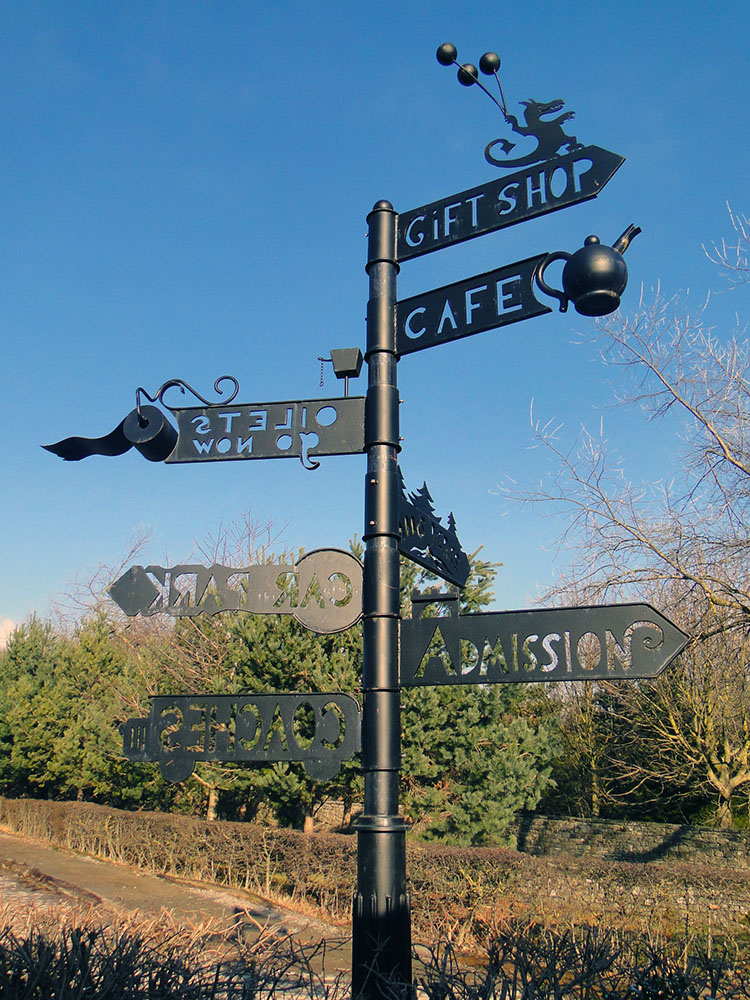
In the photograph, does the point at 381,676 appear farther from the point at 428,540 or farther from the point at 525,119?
the point at 525,119

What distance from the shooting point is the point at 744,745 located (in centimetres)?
1723

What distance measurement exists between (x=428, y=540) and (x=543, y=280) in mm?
1041

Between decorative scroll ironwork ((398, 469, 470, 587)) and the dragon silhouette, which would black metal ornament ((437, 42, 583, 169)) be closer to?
the dragon silhouette

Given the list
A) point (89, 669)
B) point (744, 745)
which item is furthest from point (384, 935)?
point (89, 669)

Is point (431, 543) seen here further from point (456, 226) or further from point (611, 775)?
point (611, 775)

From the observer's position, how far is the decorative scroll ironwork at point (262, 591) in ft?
8.52

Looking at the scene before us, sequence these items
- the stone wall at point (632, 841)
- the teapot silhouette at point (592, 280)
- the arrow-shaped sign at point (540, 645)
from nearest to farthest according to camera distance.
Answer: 1. the arrow-shaped sign at point (540, 645)
2. the teapot silhouette at point (592, 280)
3. the stone wall at point (632, 841)

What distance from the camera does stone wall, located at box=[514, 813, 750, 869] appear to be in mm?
15758

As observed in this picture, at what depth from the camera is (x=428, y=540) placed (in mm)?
2980

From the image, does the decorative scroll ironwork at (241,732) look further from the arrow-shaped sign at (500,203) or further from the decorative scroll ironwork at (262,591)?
the arrow-shaped sign at (500,203)

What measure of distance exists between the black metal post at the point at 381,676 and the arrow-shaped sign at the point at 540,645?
0.44ft

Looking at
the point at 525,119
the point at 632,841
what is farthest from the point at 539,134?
the point at 632,841

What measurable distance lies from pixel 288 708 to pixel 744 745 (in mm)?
17566

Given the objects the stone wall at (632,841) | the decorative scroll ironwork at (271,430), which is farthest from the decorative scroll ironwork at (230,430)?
the stone wall at (632,841)
